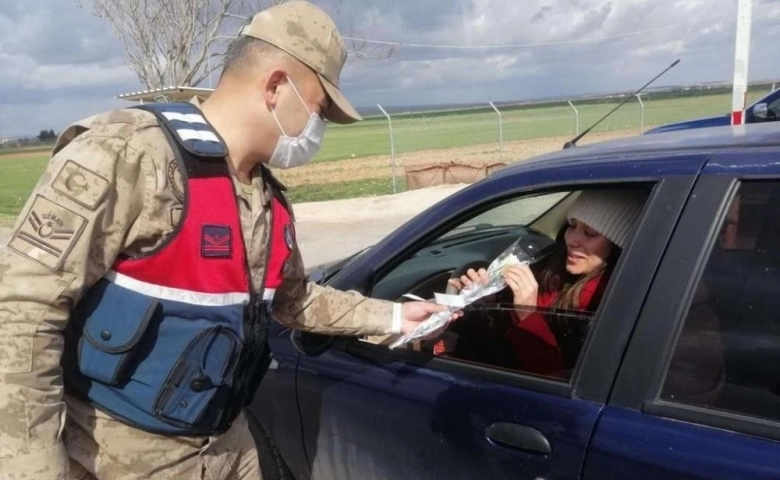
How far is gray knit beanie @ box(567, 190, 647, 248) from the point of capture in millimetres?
1871

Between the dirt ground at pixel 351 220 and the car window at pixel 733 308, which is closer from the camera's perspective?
the car window at pixel 733 308

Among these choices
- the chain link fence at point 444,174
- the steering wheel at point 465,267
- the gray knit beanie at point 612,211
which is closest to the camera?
the gray knit beanie at point 612,211

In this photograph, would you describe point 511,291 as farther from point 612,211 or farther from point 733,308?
point 733,308

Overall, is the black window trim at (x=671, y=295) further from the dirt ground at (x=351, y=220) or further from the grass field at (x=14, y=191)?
the grass field at (x=14, y=191)

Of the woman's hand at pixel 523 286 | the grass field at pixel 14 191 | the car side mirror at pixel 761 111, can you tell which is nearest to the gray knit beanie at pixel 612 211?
the woman's hand at pixel 523 286

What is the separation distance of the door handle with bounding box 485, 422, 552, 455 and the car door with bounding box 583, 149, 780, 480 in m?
0.13

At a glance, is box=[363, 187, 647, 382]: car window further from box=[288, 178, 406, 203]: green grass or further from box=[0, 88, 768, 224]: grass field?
box=[0, 88, 768, 224]: grass field

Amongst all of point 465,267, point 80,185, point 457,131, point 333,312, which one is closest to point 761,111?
point 465,267

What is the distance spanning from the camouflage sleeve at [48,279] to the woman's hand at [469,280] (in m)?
1.12

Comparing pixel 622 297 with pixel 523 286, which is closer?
pixel 622 297

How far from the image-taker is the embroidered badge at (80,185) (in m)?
1.52

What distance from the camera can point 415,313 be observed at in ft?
7.47

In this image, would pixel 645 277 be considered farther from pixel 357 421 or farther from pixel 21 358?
pixel 21 358

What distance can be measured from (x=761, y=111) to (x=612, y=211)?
8.80 m
